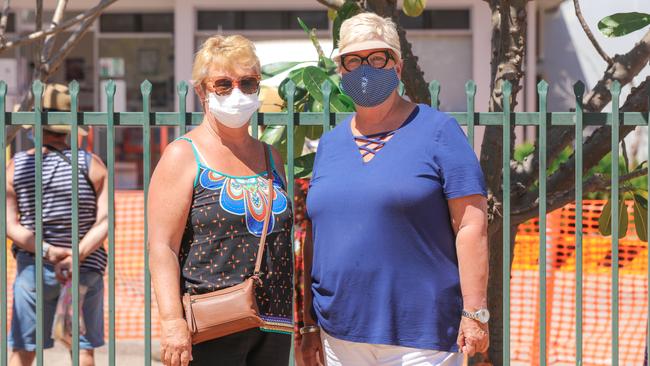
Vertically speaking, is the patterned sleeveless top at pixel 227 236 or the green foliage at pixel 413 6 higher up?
the green foliage at pixel 413 6

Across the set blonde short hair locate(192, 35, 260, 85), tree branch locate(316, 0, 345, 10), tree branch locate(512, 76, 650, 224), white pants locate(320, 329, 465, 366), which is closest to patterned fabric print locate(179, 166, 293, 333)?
white pants locate(320, 329, 465, 366)

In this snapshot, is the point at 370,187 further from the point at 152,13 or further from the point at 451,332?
the point at 152,13

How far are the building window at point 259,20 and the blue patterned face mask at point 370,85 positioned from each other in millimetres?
10018

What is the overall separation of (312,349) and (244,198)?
593 mm

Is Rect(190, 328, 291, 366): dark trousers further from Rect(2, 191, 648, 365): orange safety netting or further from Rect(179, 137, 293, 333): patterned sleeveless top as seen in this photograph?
Rect(2, 191, 648, 365): orange safety netting

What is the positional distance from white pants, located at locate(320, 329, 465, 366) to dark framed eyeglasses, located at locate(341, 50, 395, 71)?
88cm

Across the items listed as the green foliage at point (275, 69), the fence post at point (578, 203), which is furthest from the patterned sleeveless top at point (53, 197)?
the fence post at point (578, 203)

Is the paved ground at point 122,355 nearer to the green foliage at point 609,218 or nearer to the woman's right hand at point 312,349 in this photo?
the green foliage at point 609,218

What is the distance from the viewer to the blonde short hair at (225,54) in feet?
10.8

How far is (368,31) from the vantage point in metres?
3.27

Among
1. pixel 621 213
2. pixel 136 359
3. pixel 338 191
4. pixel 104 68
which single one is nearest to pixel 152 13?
pixel 104 68

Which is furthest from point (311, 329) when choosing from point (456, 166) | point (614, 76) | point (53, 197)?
point (53, 197)

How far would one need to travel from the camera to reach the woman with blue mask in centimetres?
314

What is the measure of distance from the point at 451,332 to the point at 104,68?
1137 centimetres
